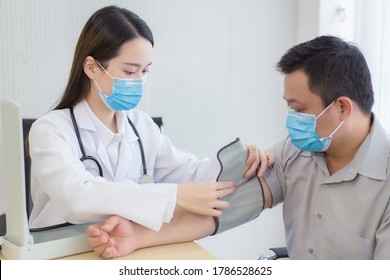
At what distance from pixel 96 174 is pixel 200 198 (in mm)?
369

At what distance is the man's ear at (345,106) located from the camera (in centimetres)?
125

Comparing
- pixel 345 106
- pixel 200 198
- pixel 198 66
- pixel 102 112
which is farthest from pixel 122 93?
pixel 198 66

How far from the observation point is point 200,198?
4.09ft

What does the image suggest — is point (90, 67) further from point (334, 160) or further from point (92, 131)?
point (334, 160)

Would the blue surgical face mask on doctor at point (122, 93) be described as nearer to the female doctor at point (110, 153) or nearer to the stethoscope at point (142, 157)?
the female doctor at point (110, 153)

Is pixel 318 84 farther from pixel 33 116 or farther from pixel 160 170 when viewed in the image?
pixel 33 116

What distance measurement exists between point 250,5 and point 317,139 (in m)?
1.55

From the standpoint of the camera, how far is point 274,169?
144cm

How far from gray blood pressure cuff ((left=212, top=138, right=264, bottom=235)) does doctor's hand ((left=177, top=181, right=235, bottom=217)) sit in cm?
8

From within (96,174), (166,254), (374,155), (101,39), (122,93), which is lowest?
(166,254)

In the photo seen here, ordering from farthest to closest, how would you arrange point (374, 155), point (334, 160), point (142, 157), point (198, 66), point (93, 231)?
point (198, 66) < point (142, 157) < point (334, 160) < point (374, 155) < point (93, 231)

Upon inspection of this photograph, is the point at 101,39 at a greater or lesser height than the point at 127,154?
greater

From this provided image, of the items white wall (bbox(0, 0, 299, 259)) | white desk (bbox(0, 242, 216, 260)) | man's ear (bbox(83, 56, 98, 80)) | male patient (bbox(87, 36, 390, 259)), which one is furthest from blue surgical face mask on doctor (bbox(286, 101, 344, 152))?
white wall (bbox(0, 0, 299, 259))
